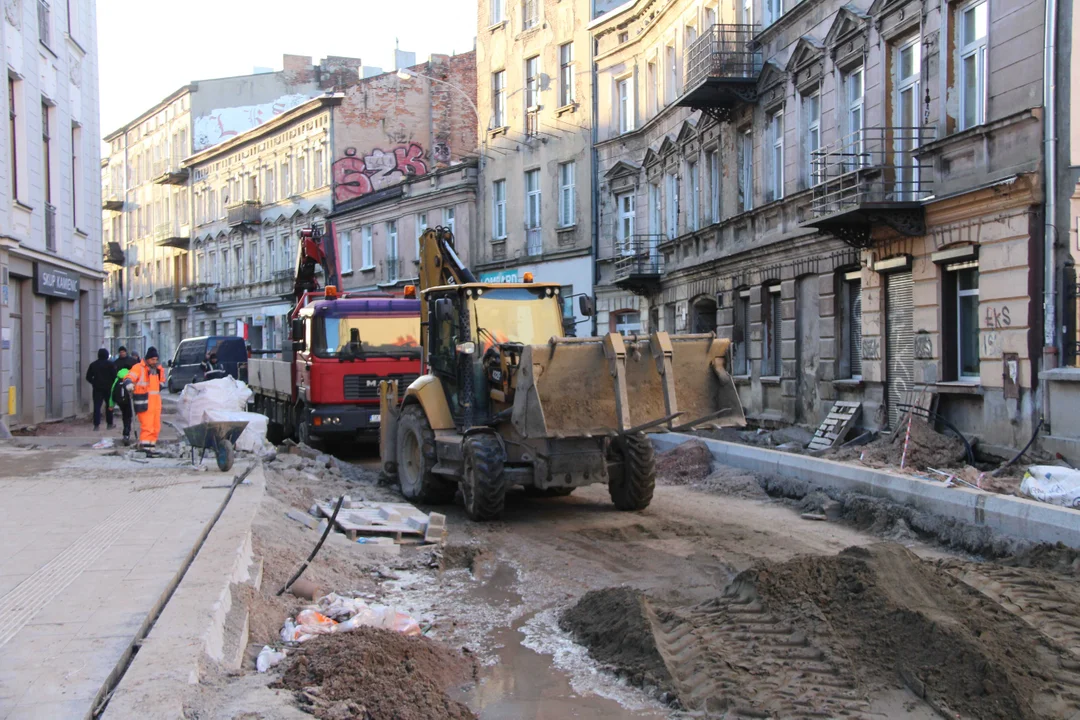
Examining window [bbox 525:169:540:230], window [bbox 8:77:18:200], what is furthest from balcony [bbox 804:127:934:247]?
window [bbox 525:169:540:230]

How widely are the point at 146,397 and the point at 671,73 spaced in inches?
652

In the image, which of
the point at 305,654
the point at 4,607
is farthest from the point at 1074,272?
the point at 4,607

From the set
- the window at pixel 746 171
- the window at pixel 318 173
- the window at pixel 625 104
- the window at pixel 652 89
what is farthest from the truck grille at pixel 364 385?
the window at pixel 318 173

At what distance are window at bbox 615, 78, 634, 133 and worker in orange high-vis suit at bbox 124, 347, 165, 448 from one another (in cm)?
1787

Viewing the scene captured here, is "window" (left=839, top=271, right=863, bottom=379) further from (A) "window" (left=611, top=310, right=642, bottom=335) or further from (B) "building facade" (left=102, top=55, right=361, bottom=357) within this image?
(B) "building facade" (left=102, top=55, right=361, bottom=357)

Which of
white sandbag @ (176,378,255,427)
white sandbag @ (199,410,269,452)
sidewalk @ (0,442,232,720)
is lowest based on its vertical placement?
sidewalk @ (0,442,232,720)

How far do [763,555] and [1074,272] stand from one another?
20.8ft

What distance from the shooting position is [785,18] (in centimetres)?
1928

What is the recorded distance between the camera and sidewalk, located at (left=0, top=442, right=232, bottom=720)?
455 centimetres

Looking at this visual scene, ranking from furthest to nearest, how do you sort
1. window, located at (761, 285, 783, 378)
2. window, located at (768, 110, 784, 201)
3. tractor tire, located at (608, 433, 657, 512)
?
window, located at (761, 285, 783, 378) < window, located at (768, 110, 784, 201) < tractor tire, located at (608, 433, 657, 512)

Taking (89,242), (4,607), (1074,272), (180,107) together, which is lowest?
(4,607)

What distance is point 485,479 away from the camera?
1027cm

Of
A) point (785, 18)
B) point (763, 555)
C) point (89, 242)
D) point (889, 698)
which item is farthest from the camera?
point (89, 242)

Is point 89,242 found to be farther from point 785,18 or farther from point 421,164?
point 421,164
